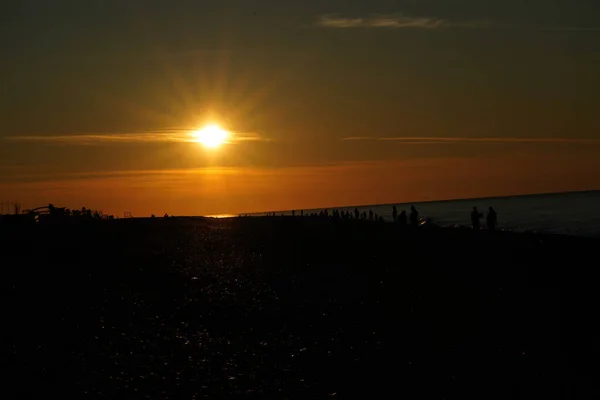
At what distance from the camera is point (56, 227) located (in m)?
73.0

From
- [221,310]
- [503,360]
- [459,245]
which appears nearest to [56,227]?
[459,245]

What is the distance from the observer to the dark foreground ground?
13469 millimetres

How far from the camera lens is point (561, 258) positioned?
99.6ft

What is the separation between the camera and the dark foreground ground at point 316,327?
13.5 meters

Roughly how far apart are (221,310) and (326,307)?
3.19 m

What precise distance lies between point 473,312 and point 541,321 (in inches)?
81.7

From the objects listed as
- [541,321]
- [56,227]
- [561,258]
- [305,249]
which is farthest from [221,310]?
[56,227]

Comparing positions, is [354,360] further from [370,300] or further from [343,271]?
[343,271]

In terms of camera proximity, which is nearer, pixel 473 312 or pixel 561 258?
pixel 473 312

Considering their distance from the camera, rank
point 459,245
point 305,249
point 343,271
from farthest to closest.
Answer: point 305,249, point 459,245, point 343,271

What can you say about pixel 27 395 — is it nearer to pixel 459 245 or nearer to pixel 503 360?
pixel 503 360

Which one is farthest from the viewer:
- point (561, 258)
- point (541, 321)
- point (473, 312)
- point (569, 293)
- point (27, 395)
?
point (561, 258)

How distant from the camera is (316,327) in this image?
19.1 m

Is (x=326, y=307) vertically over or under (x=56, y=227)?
under
